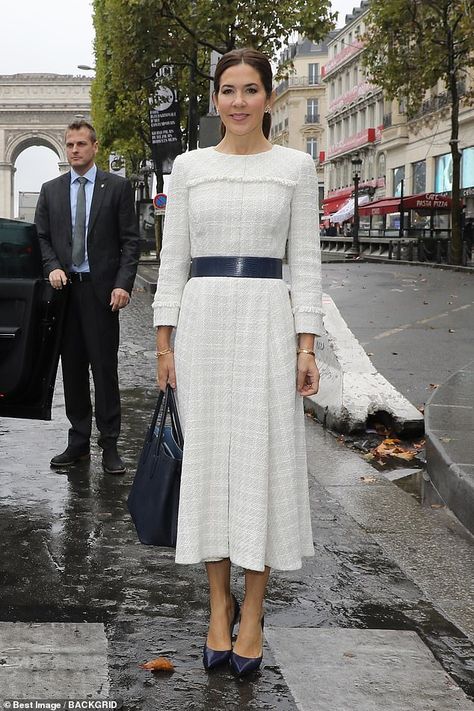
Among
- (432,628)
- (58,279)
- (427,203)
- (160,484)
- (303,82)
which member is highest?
(303,82)

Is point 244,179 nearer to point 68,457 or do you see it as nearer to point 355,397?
point 68,457

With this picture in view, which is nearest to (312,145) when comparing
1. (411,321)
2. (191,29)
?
(191,29)

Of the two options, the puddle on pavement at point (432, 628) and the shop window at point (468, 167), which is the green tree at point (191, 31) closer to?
the shop window at point (468, 167)

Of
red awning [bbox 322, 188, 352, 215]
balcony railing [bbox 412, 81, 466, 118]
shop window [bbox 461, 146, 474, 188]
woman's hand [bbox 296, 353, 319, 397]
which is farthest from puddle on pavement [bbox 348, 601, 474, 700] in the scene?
red awning [bbox 322, 188, 352, 215]

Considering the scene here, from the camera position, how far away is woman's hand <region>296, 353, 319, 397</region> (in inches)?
130

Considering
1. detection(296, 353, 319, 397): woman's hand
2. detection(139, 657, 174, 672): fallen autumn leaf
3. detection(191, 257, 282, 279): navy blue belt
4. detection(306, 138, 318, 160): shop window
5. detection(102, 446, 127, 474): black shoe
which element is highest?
detection(306, 138, 318, 160): shop window

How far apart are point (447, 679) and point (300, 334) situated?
45.4 inches

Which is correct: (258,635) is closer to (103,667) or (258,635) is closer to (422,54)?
(103,667)

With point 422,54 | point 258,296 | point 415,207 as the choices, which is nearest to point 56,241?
point 258,296

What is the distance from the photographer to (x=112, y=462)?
6.06 meters

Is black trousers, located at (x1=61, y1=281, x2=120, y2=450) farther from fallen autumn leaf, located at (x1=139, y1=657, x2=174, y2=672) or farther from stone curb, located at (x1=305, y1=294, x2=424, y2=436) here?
fallen autumn leaf, located at (x1=139, y1=657, x2=174, y2=672)

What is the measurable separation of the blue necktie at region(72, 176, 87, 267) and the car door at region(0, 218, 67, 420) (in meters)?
0.45

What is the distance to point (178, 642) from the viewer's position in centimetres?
347

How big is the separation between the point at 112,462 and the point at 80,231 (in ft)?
4.39
